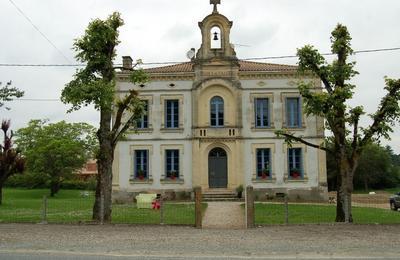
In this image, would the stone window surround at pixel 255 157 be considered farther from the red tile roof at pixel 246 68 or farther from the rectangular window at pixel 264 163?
the red tile roof at pixel 246 68

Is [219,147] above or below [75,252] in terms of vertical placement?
above

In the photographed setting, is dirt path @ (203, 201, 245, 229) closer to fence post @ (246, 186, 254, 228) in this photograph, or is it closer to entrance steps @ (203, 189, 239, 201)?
fence post @ (246, 186, 254, 228)

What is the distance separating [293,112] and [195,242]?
73.4ft

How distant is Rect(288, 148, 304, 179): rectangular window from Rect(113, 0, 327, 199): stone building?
6 cm

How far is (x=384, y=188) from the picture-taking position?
61562 mm

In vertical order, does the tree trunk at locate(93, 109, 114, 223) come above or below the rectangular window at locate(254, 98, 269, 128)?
below

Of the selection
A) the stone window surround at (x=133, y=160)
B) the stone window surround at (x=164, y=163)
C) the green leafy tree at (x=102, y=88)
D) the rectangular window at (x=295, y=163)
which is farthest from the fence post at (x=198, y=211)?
the rectangular window at (x=295, y=163)

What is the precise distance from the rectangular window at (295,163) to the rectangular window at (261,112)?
2.43m

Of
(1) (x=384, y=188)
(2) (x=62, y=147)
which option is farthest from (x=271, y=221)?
(1) (x=384, y=188)

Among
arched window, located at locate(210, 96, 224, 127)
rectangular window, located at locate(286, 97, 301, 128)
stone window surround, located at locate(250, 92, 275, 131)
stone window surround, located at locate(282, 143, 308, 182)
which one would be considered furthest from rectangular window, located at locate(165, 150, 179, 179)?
rectangular window, located at locate(286, 97, 301, 128)

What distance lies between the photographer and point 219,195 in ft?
108

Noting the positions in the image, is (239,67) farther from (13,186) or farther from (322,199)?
(13,186)

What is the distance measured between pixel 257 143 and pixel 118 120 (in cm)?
1613

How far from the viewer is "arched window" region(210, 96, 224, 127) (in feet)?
112
